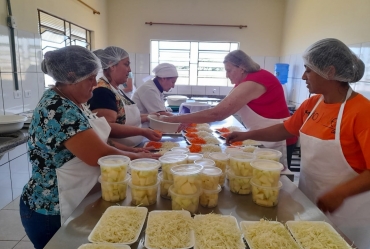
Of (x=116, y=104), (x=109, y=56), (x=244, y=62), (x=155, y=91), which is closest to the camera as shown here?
(x=116, y=104)

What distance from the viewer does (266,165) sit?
1.28 meters

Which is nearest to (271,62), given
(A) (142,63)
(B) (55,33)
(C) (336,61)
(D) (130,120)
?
(A) (142,63)

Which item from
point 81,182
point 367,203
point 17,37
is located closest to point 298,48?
point 367,203

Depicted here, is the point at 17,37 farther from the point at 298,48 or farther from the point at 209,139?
the point at 298,48

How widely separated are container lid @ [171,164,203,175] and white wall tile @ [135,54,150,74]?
534cm

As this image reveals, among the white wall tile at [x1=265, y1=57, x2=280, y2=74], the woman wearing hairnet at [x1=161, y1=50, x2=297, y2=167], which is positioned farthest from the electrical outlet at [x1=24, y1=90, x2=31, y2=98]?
the white wall tile at [x1=265, y1=57, x2=280, y2=74]

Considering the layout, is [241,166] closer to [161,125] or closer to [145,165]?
[145,165]

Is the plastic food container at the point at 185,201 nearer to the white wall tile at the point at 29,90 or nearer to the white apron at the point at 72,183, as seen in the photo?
the white apron at the point at 72,183

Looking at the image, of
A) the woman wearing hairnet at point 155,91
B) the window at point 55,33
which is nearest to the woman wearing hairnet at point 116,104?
the woman wearing hairnet at point 155,91

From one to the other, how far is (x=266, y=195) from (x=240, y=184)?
15 centimetres

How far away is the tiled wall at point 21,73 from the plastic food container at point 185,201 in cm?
259

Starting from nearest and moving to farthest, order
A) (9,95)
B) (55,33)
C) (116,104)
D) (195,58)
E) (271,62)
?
(116,104), (9,95), (55,33), (271,62), (195,58)

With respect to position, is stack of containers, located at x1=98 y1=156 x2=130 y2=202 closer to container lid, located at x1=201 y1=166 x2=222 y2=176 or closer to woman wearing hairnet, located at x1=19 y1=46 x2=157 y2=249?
woman wearing hairnet, located at x1=19 y1=46 x2=157 y2=249

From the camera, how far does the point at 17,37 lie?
121 inches
